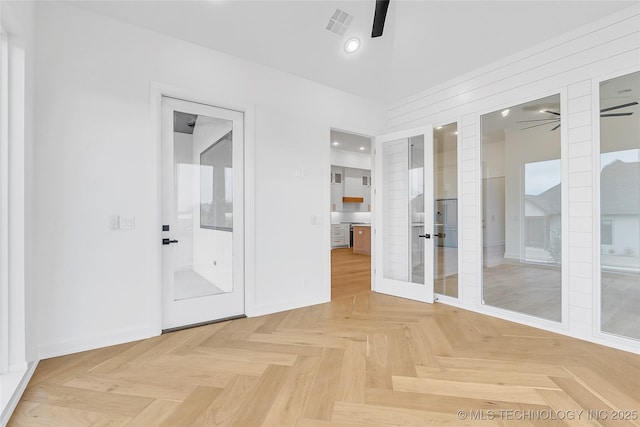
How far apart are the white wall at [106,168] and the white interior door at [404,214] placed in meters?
1.87

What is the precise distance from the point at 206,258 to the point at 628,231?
4.06 m

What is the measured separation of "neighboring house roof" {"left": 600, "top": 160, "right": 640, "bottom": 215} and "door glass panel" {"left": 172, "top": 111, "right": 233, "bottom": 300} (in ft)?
12.2

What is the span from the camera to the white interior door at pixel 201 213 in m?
3.11

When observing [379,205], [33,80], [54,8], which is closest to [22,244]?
[33,80]

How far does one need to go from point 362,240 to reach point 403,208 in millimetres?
4332

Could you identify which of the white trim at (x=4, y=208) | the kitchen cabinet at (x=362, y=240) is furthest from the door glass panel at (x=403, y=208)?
the white trim at (x=4, y=208)

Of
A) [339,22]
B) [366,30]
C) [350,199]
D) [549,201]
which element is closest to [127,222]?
[339,22]

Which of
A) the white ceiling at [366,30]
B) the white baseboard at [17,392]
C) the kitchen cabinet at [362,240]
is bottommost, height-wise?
the white baseboard at [17,392]

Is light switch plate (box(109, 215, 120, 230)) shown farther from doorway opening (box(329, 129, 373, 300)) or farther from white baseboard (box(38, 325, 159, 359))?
doorway opening (box(329, 129, 373, 300))

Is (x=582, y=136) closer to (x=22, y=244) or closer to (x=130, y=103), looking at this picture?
(x=130, y=103)

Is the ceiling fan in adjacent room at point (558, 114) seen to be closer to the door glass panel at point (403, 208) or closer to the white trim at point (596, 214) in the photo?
the white trim at point (596, 214)

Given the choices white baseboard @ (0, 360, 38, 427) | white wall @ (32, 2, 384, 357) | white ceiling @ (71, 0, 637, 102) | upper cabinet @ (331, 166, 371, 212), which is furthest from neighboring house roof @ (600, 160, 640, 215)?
upper cabinet @ (331, 166, 371, 212)

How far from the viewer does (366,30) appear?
11.7 feet

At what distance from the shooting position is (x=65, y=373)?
226 centimetres
